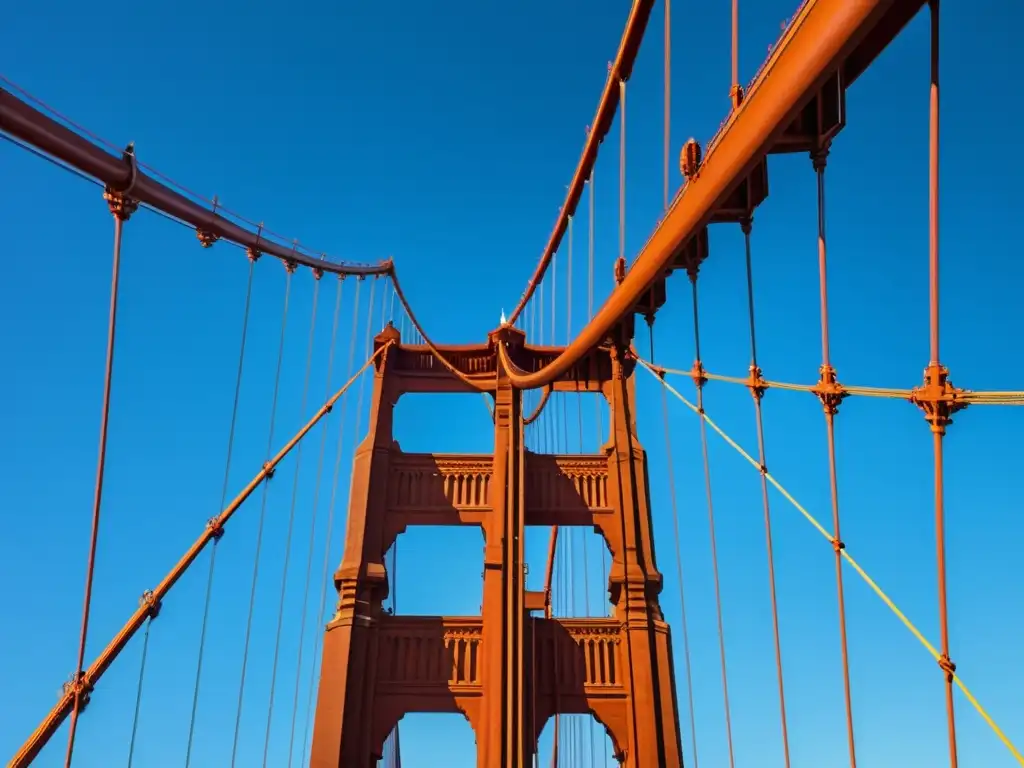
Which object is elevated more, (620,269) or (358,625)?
(620,269)

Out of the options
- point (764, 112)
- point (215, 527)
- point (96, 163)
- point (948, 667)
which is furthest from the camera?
point (215, 527)

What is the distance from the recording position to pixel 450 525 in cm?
1460

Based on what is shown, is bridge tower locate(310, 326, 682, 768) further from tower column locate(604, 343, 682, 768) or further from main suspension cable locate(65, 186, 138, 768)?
main suspension cable locate(65, 186, 138, 768)

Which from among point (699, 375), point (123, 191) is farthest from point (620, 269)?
point (123, 191)

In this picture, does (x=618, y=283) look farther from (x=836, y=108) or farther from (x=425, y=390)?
(x=425, y=390)

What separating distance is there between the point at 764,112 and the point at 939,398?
1.99 metres

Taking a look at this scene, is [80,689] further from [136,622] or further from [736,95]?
[736,95]

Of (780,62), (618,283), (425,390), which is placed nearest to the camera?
(780,62)

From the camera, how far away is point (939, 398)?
4219mm

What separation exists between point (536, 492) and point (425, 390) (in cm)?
297

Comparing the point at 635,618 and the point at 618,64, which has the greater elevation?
the point at 618,64

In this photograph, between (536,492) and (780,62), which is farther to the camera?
(536,492)

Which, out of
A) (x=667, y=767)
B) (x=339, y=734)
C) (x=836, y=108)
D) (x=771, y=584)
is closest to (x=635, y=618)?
(x=667, y=767)

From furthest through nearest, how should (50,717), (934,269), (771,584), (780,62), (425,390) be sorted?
1. (425,390)
2. (50,717)
3. (771,584)
4. (780,62)
5. (934,269)
